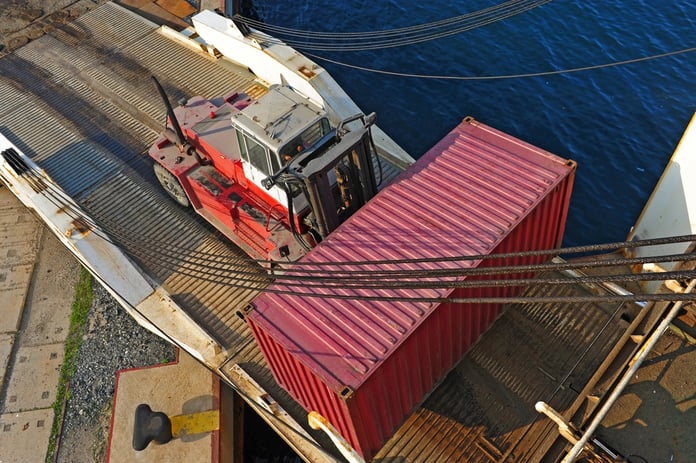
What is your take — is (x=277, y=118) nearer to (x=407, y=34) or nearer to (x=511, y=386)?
(x=511, y=386)

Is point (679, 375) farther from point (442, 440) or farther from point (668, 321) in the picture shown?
point (442, 440)

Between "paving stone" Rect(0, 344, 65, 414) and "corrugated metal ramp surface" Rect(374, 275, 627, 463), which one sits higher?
"corrugated metal ramp surface" Rect(374, 275, 627, 463)

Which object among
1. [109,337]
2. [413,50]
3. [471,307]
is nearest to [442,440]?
[471,307]

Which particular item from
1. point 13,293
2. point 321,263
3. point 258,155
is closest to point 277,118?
point 258,155

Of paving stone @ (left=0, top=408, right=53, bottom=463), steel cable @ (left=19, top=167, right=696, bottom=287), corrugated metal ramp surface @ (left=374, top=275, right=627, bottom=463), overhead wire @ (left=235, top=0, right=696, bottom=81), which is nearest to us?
steel cable @ (left=19, top=167, right=696, bottom=287)

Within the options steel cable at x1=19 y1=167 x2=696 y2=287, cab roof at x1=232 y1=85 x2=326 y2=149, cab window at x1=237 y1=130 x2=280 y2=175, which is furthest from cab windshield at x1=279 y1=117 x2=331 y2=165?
steel cable at x1=19 y1=167 x2=696 y2=287

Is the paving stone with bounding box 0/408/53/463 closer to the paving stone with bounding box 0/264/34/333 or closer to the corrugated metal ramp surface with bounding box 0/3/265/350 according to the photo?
the paving stone with bounding box 0/264/34/333

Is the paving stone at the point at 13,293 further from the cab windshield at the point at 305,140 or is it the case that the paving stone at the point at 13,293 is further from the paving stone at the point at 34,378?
the cab windshield at the point at 305,140

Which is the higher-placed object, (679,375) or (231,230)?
(679,375)
